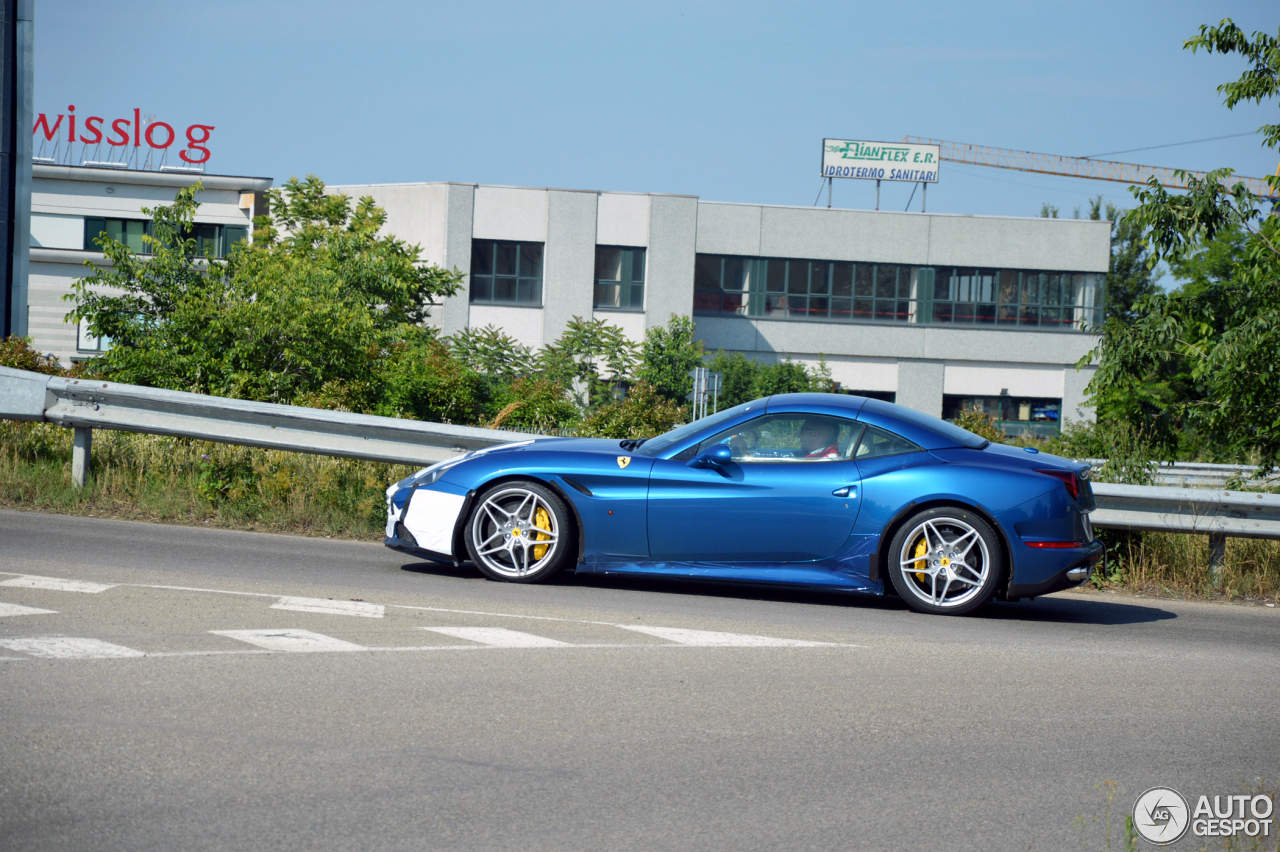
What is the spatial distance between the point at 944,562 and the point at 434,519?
10.8ft

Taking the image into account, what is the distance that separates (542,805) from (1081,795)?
1.85 meters

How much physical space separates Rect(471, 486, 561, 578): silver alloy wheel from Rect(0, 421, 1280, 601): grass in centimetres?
207

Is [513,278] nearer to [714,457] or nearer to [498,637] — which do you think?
[714,457]

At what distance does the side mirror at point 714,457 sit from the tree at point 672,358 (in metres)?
37.6

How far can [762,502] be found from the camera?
7.31 metres

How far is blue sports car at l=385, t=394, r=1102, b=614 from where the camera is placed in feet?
23.6

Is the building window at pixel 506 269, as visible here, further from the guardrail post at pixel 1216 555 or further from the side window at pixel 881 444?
the side window at pixel 881 444

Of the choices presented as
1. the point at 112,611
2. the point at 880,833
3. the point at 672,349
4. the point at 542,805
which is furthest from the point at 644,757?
the point at 672,349

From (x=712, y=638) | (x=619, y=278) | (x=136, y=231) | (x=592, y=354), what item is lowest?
(x=712, y=638)

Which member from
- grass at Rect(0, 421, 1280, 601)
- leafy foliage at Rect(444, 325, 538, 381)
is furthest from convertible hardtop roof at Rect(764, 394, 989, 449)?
leafy foliage at Rect(444, 325, 538, 381)

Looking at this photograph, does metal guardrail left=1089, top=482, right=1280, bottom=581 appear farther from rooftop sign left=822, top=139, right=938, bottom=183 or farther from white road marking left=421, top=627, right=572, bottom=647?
rooftop sign left=822, top=139, right=938, bottom=183

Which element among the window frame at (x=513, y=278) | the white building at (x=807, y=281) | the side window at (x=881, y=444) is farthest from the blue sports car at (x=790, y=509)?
the window frame at (x=513, y=278)

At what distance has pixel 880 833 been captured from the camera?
3.55 m

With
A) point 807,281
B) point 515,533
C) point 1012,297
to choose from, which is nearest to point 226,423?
point 515,533
